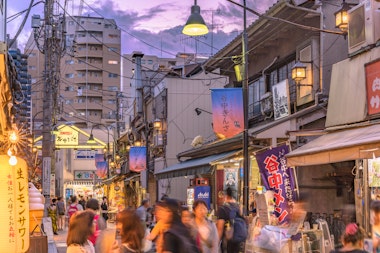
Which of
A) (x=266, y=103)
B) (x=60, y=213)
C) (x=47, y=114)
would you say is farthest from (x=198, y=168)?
(x=60, y=213)

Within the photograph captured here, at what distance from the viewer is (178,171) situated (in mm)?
24812

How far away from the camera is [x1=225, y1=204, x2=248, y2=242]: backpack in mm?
11156

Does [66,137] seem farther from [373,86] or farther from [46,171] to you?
[373,86]

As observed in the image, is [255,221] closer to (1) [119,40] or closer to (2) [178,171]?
(2) [178,171]

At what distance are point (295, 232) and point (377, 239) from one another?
4400 millimetres

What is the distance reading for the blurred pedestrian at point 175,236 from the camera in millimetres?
6402

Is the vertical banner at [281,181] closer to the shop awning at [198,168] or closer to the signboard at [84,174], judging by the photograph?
the shop awning at [198,168]

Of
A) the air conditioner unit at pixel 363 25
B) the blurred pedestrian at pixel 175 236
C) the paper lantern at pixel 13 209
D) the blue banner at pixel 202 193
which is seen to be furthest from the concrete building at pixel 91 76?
the blurred pedestrian at pixel 175 236

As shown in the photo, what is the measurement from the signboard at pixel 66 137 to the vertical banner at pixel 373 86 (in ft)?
90.6

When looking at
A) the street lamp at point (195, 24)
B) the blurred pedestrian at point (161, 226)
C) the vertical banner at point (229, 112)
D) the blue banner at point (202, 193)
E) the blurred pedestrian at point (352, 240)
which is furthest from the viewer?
the blue banner at point (202, 193)

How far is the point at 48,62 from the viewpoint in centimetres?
2475

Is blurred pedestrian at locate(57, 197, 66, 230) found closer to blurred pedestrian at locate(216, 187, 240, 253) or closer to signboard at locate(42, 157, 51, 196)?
signboard at locate(42, 157, 51, 196)

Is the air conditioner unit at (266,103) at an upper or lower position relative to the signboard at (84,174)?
upper

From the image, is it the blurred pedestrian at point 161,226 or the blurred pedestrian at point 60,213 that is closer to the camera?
the blurred pedestrian at point 161,226
